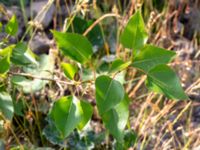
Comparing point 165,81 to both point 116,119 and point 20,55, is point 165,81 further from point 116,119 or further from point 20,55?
point 20,55

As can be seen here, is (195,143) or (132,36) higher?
(132,36)

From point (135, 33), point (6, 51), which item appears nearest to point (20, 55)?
point (6, 51)

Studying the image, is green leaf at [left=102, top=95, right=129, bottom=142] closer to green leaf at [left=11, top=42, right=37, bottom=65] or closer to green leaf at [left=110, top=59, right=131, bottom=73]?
green leaf at [left=110, top=59, right=131, bottom=73]

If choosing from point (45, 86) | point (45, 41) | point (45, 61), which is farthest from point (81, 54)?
point (45, 41)

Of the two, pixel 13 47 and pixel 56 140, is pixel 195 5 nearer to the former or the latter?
pixel 56 140

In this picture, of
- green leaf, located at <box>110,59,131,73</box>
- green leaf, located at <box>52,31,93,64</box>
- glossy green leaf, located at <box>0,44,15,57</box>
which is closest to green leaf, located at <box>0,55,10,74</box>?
glossy green leaf, located at <box>0,44,15,57</box>

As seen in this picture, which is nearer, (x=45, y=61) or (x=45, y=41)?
(x=45, y=61)
